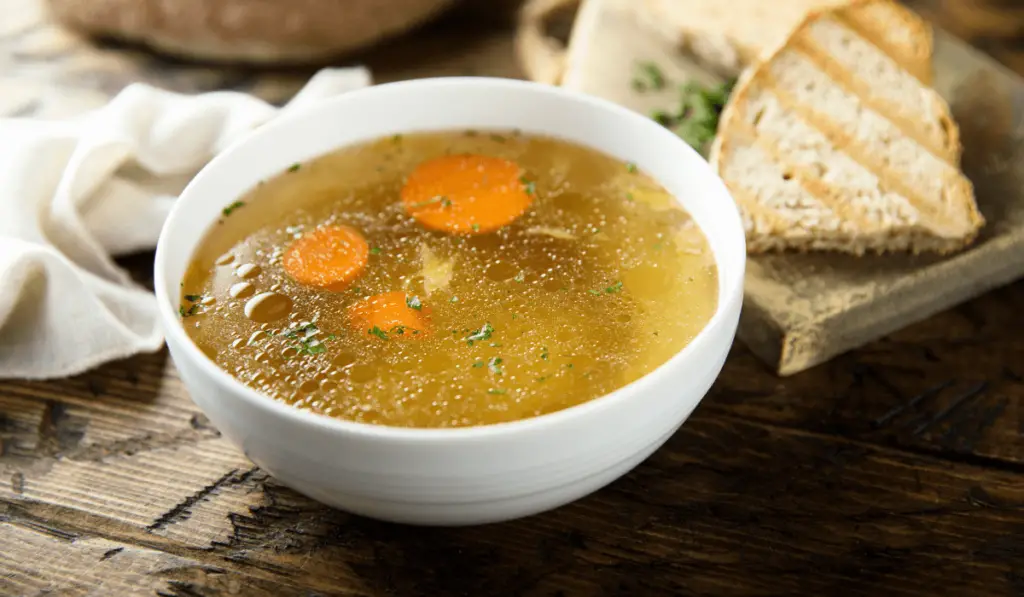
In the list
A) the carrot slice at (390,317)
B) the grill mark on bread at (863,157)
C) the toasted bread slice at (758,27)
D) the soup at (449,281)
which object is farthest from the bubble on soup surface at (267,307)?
the toasted bread slice at (758,27)

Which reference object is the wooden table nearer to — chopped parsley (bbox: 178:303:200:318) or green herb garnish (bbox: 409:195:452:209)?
chopped parsley (bbox: 178:303:200:318)

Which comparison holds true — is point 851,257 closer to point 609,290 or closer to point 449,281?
point 609,290

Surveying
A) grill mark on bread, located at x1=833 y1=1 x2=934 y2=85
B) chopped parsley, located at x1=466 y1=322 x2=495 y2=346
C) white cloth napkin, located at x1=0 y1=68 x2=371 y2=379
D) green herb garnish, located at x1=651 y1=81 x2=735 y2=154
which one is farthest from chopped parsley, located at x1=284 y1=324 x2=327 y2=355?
grill mark on bread, located at x1=833 y1=1 x2=934 y2=85

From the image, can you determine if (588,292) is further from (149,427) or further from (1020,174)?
(1020,174)

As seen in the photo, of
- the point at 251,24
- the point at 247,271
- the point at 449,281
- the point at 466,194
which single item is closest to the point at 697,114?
the point at 466,194

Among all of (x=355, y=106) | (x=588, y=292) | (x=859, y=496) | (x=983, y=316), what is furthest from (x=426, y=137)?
(x=983, y=316)

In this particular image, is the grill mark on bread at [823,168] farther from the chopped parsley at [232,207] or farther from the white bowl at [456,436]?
the chopped parsley at [232,207]
